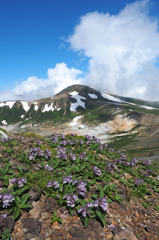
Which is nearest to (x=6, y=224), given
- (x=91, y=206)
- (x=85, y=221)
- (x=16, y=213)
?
(x=16, y=213)

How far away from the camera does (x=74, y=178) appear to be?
6.34 metres

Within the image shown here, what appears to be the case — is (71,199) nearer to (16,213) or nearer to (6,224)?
(16,213)

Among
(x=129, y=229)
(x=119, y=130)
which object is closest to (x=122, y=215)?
(x=129, y=229)

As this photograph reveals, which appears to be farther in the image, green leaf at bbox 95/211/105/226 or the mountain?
the mountain

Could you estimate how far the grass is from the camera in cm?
496

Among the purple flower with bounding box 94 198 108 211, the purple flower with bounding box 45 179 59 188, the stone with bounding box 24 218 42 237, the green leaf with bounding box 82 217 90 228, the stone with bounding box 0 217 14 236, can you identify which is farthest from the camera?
the purple flower with bounding box 45 179 59 188

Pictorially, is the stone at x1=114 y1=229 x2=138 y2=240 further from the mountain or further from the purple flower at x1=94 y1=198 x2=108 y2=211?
the mountain

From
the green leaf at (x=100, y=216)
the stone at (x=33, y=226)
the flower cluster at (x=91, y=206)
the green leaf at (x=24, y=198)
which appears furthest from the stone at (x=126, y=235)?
the green leaf at (x=24, y=198)

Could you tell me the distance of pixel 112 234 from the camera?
4672mm

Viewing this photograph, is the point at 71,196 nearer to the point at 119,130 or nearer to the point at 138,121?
the point at 119,130

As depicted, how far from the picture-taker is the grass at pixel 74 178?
4.96m

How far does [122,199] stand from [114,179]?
169 cm

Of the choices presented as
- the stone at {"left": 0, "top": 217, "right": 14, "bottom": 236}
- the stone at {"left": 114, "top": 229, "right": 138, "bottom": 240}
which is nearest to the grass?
the stone at {"left": 0, "top": 217, "right": 14, "bottom": 236}

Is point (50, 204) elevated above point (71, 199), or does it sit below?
below
